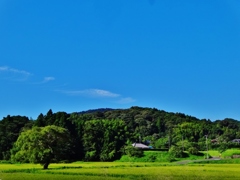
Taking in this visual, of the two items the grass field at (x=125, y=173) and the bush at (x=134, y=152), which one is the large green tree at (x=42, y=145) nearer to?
the grass field at (x=125, y=173)

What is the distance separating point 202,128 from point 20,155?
289ft

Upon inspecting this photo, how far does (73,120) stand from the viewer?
9519 cm

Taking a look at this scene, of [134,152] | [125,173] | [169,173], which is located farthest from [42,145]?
[134,152]

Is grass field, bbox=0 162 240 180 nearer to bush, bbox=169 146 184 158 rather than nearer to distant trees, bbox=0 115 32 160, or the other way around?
bush, bbox=169 146 184 158

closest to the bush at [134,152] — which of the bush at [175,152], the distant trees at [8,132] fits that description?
the bush at [175,152]

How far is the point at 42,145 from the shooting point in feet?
161

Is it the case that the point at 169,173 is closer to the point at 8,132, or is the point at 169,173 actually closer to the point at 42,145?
the point at 42,145

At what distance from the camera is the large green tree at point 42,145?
1906 inches

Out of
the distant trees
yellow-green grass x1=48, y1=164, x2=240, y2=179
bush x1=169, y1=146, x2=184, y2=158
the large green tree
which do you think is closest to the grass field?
yellow-green grass x1=48, y1=164, x2=240, y2=179

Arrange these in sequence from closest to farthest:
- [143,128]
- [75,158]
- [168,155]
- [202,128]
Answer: [168,155], [75,158], [202,128], [143,128]

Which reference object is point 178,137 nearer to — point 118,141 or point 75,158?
point 118,141

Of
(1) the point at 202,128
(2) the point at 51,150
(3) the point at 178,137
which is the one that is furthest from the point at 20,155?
(1) the point at 202,128

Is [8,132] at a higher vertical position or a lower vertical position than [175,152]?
higher

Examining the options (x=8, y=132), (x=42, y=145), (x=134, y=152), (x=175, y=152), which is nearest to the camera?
(x=42, y=145)
